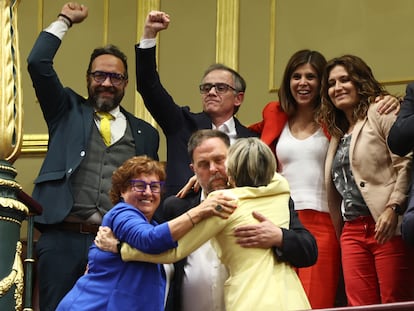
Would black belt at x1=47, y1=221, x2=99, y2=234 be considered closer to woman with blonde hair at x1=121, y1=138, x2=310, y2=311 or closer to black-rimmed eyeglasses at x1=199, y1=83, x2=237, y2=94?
black-rimmed eyeglasses at x1=199, y1=83, x2=237, y2=94

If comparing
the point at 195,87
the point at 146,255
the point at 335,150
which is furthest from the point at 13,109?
the point at 195,87

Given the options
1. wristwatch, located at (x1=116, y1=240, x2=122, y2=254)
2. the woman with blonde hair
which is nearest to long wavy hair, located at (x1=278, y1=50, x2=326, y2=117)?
the woman with blonde hair

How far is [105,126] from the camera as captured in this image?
23.1 ft

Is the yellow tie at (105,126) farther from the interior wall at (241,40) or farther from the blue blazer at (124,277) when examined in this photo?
the blue blazer at (124,277)

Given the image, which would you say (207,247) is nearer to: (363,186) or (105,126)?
(363,186)

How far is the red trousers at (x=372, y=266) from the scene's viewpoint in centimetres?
609

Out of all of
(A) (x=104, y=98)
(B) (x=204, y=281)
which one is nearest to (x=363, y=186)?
(B) (x=204, y=281)

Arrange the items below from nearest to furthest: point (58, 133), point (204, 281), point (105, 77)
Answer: point (204, 281)
point (58, 133)
point (105, 77)

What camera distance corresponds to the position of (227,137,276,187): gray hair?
17.7ft

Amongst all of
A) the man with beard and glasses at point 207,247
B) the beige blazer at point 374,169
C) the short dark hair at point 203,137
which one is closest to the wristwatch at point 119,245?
the man with beard and glasses at point 207,247

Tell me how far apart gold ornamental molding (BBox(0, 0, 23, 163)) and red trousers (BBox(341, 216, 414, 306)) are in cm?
156

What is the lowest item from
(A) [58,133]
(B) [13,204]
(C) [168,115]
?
(B) [13,204]

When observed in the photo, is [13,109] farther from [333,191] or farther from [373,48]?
[373,48]

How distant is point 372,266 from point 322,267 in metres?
0.34
